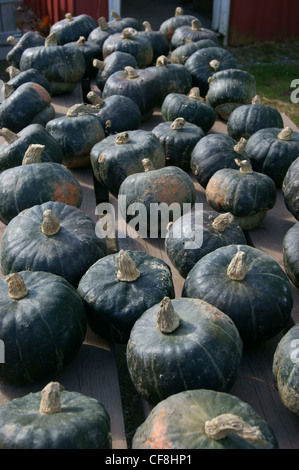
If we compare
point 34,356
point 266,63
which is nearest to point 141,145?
point 34,356

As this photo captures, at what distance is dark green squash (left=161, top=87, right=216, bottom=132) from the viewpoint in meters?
4.23

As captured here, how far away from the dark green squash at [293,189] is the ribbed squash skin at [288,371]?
1.22 metres

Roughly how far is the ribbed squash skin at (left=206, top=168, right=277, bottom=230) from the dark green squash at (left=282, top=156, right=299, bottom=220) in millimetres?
85

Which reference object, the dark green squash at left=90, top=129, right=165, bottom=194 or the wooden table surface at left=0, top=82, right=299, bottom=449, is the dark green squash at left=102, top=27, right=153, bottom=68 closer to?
the dark green squash at left=90, top=129, right=165, bottom=194

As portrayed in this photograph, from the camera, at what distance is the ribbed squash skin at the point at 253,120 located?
402 centimetres

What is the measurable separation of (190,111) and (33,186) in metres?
1.61

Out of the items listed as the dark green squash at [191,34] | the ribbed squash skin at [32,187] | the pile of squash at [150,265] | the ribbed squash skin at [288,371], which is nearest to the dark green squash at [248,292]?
the pile of squash at [150,265]

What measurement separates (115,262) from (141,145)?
1240mm

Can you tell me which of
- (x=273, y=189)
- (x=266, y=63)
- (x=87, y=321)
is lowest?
(x=266, y=63)

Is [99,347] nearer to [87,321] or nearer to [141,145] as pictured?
[87,321]

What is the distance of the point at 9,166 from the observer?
363cm

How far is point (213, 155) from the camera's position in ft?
11.7

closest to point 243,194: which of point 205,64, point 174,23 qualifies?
point 205,64

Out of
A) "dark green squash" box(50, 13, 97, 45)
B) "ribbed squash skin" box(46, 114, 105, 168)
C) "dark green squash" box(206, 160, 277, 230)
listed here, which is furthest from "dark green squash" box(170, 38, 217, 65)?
"dark green squash" box(206, 160, 277, 230)
